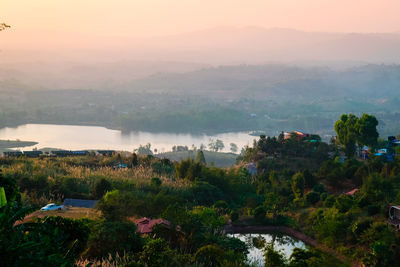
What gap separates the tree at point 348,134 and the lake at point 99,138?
5698 centimetres

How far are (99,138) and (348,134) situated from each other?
76.7 metres

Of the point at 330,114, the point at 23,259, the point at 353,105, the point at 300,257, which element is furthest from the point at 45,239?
the point at 353,105

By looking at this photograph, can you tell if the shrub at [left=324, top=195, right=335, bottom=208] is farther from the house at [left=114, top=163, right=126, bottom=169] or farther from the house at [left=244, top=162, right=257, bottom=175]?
the house at [left=114, top=163, right=126, bottom=169]

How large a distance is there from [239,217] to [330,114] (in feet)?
480

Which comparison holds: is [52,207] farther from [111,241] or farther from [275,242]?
[275,242]

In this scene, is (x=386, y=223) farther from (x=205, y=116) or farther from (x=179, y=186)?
(x=205, y=116)

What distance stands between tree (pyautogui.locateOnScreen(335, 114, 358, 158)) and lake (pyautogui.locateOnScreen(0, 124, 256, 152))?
56982mm

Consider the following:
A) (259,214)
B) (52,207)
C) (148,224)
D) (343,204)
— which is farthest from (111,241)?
(343,204)

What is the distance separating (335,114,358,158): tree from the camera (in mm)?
28638

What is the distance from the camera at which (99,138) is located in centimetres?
9962

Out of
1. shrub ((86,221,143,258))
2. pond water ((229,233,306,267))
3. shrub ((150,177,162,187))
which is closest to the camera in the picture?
shrub ((86,221,143,258))

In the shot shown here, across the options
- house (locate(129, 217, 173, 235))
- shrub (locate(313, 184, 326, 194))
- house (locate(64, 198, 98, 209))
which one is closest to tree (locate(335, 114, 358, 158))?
shrub (locate(313, 184, 326, 194))

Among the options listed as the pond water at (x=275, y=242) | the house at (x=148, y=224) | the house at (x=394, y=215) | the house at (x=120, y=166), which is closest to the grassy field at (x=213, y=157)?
the house at (x=120, y=166)

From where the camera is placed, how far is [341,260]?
14.0 metres
